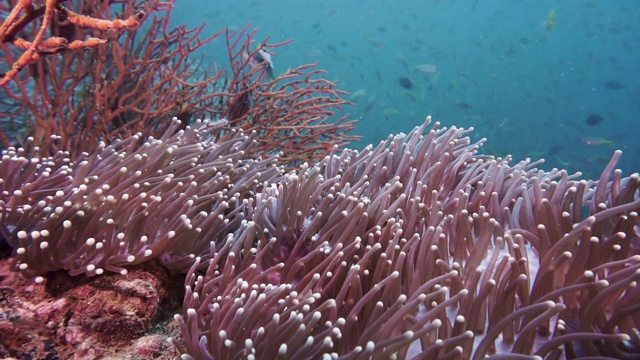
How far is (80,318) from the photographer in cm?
189

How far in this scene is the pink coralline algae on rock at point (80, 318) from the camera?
1.83 m

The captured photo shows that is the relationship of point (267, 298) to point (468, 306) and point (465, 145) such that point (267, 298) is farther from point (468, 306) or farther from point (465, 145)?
point (465, 145)

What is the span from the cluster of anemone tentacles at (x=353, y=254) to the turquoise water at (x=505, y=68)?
1060 inches

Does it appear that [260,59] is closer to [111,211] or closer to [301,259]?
[111,211]

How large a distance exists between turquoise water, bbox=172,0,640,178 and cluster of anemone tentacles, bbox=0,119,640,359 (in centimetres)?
2692

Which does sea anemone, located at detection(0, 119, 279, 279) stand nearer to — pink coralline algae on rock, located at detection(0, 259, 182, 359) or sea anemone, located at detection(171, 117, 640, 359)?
pink coralline algae on rock, located at detection(0, 259, 182, 359)

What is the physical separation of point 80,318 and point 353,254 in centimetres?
136

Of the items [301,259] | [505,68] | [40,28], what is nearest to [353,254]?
[301,259]

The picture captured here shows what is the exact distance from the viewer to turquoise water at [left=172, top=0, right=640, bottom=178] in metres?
34.2

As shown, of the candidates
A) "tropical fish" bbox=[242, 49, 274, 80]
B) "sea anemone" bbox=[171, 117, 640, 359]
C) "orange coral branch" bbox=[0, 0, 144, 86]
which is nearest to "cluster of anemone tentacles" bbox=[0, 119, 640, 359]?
"sea anemone" bbox=[171, 117, 640, 359]

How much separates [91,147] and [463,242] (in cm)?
392

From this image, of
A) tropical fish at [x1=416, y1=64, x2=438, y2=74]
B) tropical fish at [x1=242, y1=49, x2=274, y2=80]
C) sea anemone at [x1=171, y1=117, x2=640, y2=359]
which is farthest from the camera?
tropical fish at [x1=416, y1=64, x2=438, y2=74]

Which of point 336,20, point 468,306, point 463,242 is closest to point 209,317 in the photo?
point 468,306

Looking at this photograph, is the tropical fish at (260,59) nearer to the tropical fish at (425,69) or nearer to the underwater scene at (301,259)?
the underwater scene at (301,259)
